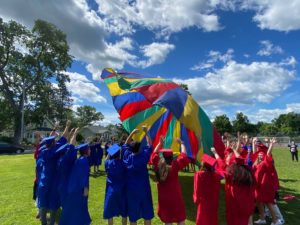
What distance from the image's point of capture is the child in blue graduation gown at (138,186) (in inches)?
231

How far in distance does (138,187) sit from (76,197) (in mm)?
1138

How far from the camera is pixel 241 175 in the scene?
506cm

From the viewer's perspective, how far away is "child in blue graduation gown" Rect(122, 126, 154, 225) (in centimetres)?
588

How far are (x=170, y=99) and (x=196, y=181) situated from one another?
368cm

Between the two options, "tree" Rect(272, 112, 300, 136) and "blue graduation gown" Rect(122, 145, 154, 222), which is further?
"tree" Rect(272, 112, 300, 136)

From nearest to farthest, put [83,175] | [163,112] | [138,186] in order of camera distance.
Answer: [83,175], [138,186], [163,112]

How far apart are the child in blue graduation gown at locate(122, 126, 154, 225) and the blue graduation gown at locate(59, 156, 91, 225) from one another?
2.83 feet

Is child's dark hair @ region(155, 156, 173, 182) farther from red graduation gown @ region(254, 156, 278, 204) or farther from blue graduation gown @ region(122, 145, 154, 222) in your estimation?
red graduation gown @ region(254, 156, 278, 204)

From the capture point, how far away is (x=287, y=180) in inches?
512

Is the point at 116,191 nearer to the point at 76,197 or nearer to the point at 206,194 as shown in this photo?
the point at 76,197

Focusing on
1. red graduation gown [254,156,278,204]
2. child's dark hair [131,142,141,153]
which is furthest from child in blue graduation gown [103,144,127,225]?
red graduation gown [254,156,278,204]

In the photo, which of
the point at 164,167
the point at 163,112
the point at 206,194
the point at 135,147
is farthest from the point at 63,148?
the point at 163,112

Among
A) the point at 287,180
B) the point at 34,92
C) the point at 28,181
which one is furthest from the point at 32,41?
the point at 287,180

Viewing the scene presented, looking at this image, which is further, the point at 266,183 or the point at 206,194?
the point at 266,183
